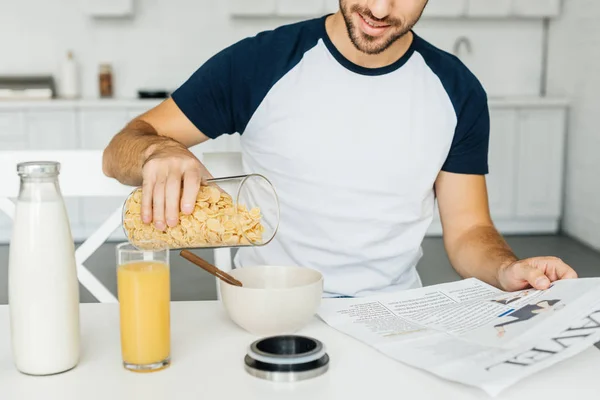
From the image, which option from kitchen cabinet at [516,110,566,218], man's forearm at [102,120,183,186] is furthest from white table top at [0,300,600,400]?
kitchen cabinet at [516,110,566,218]

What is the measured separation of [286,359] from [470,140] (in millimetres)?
857

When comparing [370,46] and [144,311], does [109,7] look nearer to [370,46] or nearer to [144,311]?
[370,46]

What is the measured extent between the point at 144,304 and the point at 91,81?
13.7 feet

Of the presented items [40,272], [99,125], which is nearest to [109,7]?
[99,125]

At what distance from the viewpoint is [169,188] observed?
2.86 feet

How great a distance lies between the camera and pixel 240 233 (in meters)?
0.87

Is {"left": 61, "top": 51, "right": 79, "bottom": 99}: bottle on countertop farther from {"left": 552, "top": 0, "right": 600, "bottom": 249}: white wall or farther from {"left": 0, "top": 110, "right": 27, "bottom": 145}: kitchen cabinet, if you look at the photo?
{"left": 552, "top": 0, "right": 600, "bottom": 249}: white wall

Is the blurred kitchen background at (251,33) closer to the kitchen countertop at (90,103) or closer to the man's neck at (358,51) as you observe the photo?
the kitchen countertop at (90,103)

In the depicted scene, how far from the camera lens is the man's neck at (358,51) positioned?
4.85ft

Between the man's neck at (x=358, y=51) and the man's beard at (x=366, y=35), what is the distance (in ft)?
0.15

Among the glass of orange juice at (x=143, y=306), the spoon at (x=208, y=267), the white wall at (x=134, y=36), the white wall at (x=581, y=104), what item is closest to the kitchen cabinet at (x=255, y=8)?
the white wall at (x=134, y=36)

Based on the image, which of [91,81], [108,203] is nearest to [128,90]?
[91,81]

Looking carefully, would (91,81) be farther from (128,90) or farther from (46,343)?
(46,343)

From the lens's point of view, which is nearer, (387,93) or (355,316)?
(355,316)
